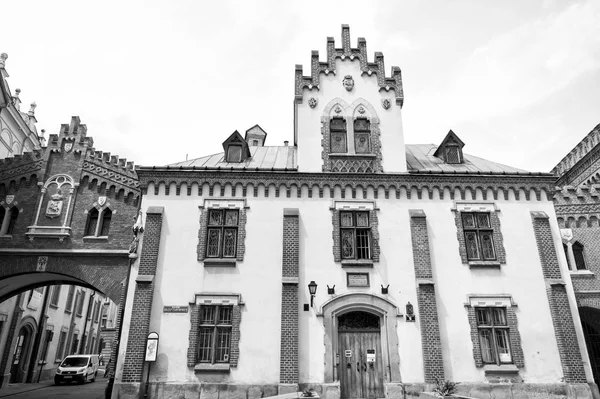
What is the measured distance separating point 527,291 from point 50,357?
3178 centimetres

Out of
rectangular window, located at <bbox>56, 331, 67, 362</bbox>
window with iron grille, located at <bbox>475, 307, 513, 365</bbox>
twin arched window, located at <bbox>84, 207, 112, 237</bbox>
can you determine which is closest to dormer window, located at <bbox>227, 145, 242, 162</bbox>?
twin arched window, located at <bbox>84, 207, 112, 237</bbox>

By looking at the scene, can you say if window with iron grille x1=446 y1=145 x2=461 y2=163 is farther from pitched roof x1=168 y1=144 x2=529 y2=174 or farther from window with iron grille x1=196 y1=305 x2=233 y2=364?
window with iron grille x1=196 y1=305 x2=233 y2=364

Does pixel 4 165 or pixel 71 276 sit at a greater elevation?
pixel 4 165

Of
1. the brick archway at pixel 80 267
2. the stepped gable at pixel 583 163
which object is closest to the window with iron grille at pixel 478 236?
the stepped gable at pixel 583 163

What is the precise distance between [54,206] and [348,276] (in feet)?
46.6

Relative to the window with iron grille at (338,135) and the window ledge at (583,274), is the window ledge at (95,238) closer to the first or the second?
the window with iron grille at (338,135)

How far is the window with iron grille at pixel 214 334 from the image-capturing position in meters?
15.9

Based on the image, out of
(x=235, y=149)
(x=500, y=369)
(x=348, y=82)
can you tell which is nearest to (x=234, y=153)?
(x=235, y=149)

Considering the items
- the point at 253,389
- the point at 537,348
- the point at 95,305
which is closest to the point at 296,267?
the point at 253,389

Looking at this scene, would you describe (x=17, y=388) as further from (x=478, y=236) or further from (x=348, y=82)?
(x=478, y=236)

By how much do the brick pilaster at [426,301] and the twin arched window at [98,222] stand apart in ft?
46.4

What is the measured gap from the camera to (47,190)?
20000mm

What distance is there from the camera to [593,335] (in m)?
20.8

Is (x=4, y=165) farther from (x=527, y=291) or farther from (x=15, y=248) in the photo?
(x=527, y=291)
